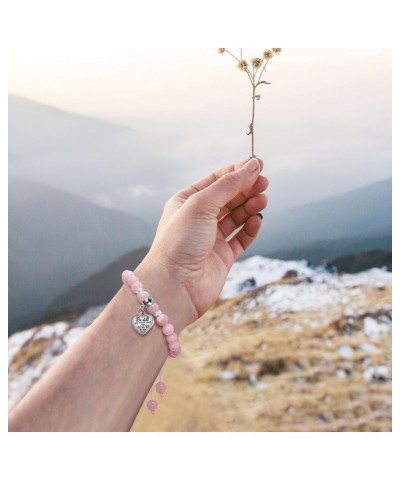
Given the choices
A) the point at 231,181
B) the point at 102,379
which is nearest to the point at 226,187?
the point at 231,181

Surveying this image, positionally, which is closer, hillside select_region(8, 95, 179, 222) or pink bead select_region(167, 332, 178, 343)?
pink bead select_region(167, 332, 178, 343)

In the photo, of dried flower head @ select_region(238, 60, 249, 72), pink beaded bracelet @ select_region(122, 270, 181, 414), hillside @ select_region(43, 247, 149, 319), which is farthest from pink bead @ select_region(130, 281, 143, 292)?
dried flower head @ select_region(238, 60, 249, 72)

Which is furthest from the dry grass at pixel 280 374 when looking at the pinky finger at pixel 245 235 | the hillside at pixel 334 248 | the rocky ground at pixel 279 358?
the pinky finger at pixel 245 235

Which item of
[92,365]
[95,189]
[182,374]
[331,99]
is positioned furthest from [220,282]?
[331,99]

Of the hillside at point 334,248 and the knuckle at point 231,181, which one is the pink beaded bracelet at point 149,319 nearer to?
the knuckle at point 231,181

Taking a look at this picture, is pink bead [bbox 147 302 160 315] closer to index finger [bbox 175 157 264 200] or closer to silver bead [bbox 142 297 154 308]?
silver bead [bbox 142 297 154 308]
